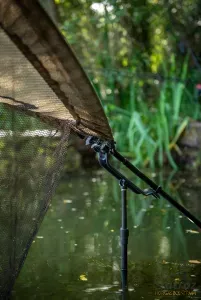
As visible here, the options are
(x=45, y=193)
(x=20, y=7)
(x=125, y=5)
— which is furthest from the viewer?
Result: (x=125, y=5)

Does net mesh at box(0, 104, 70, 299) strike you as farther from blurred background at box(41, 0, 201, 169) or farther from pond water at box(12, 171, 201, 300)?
blurred background at box(41, 0, 201, 169)

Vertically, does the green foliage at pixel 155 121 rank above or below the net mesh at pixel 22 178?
above

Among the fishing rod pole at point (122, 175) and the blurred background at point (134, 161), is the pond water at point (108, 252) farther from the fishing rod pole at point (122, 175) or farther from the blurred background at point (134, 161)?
the fishing rod pole at point (122, 175)

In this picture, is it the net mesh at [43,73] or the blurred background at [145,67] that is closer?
the net mesh at [43,73]

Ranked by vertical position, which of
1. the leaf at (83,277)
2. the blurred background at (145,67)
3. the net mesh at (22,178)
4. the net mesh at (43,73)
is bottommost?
the leaf at (83,277)

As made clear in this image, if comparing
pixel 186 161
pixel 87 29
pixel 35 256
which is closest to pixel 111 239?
pixel 35 256

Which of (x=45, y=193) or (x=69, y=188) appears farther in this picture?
(x=69, y=188)

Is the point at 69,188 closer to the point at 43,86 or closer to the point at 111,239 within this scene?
the point at 111,239

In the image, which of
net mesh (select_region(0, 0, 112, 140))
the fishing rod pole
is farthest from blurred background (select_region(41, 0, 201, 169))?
net mesh (select_region(0, 0, 112, 140))

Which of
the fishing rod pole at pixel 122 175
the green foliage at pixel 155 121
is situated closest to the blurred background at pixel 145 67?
the green foliage at pixel 155 121
